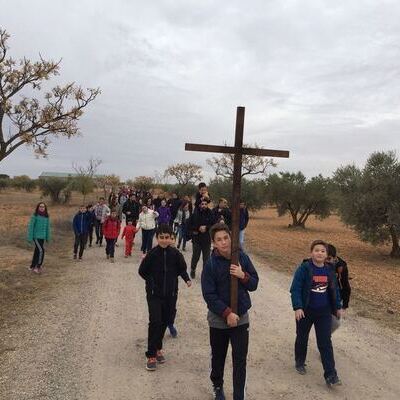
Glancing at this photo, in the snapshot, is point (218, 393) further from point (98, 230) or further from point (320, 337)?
point (98, 230)

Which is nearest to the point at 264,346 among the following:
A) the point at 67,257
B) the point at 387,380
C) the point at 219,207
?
the point at 387,380

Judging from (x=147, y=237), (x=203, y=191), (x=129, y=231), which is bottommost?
(x=147, y=237)

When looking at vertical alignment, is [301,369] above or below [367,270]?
above

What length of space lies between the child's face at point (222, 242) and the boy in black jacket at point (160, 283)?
1288 mm

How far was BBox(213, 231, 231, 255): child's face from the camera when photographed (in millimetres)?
4172

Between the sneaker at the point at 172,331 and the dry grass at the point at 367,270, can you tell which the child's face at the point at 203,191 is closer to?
the dry grass at the point at 367,270

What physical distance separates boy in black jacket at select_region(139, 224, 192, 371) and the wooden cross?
4.32ft

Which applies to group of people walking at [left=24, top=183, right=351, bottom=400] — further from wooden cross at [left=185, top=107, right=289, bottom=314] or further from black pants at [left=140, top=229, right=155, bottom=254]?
black pants at [left=140, top=229, right=155, bottom=254]

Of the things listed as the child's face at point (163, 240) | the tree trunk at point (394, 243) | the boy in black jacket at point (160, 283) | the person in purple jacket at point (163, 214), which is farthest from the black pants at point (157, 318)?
the tree trunk at point (394, 243)

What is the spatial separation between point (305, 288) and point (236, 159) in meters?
1.64

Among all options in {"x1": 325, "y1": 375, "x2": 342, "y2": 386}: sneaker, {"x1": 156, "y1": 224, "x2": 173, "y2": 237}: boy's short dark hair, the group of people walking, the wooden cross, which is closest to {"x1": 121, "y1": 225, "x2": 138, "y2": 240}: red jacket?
the group of people walking

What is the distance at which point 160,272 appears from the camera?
17.3 feet

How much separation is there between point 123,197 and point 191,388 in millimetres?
16576

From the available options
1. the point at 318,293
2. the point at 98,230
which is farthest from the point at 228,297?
the point at 98,230
